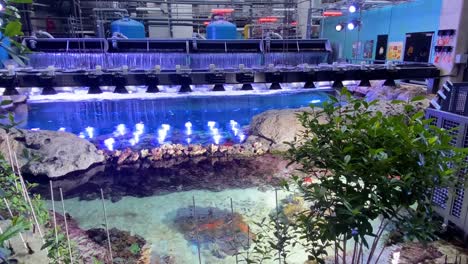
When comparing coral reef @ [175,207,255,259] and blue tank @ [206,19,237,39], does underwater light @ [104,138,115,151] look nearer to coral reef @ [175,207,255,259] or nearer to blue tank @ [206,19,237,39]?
coral reef @ [175,207,255,259]

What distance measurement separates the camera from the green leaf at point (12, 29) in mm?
704

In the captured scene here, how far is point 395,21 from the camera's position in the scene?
385 inches

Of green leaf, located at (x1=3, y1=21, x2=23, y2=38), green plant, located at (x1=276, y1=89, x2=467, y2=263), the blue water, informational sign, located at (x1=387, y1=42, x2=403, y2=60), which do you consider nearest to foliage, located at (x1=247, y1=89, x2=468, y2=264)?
green plant, located at (x1=276, y1=89, x2=467, y2=263)

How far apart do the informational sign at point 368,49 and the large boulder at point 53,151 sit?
1003 cm

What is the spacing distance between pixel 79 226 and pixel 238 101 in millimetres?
8360

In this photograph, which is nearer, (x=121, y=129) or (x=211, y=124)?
(x=121, y=129)

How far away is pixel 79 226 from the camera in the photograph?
10.5 ft

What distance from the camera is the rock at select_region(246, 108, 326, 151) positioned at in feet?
18.9

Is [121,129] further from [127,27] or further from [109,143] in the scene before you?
[127,27]

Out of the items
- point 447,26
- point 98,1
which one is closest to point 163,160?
point 447,26

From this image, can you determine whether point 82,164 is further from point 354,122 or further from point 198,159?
point 354,122

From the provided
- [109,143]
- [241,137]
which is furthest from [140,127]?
[241,137]

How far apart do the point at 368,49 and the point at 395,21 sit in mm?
1514

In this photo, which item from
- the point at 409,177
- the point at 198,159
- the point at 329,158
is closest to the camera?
the point at 409,177
